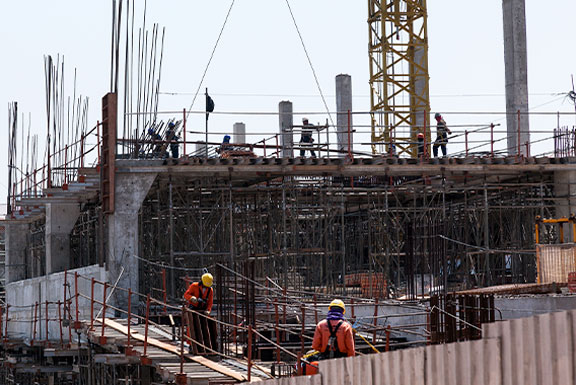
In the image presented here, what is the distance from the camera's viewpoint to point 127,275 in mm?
26703

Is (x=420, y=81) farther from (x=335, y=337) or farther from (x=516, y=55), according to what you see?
(x=335, y=337)

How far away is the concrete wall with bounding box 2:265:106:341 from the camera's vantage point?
27.5 metres

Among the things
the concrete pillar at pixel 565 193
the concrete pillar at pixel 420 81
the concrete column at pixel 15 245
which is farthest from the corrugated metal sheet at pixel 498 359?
the concrete pillar at pixel 420 81

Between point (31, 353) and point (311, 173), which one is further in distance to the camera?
point (31, 353)

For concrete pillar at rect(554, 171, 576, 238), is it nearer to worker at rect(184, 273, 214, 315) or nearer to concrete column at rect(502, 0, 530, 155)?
worker at rect(184, 273, 214, 315)

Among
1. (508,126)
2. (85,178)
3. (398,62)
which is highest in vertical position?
(398,62)

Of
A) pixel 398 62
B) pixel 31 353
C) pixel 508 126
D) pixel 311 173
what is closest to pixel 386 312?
pixel 311 173

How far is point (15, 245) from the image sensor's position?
4072cm

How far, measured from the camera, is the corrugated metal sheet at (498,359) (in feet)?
25.0

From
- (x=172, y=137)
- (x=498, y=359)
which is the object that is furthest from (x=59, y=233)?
(x=498, y=359)

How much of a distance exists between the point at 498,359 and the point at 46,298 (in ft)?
79.9

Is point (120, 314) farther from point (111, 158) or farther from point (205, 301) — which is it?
point (205, 301)

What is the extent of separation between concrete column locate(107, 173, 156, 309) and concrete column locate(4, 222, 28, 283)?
14.7 metres

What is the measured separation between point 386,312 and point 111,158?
7783 mm
